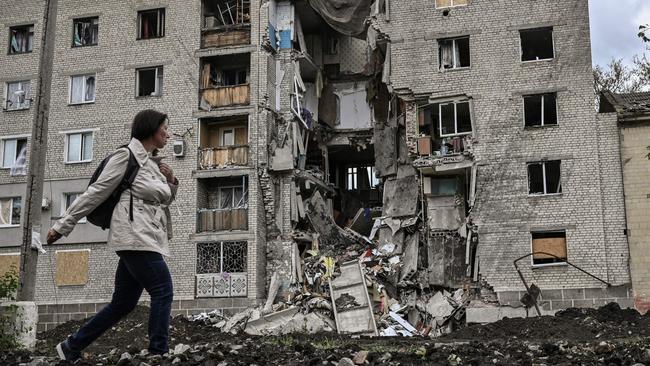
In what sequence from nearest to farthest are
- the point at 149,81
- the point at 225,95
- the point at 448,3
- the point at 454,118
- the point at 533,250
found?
the point at 533,250 → the point at 454,118 → the point at 448,3 → the point at 225,95 → the point at 149,81

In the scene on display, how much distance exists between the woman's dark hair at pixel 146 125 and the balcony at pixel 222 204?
2472 centimetres

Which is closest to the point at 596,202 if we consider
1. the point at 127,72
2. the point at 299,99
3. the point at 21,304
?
the point at 299,99

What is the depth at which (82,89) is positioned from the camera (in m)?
34.4

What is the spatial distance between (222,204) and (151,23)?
360 inches

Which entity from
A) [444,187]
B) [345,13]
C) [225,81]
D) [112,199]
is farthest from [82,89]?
[112,199]

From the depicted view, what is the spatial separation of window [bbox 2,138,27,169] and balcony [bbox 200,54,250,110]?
8.96 meters

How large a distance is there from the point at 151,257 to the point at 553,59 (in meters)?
25.6

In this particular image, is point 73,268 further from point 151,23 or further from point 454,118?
point 454,118

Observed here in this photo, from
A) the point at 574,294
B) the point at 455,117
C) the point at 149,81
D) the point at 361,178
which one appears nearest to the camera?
the point at 574,294

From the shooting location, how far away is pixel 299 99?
34156 millimetres

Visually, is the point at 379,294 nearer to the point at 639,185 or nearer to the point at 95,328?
the point at 639,185

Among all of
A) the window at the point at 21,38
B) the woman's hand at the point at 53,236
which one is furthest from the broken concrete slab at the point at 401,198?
the woman's hand at the point at 53,236

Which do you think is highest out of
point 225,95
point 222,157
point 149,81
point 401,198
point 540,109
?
point 149,81

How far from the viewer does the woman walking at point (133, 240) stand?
6168mm
